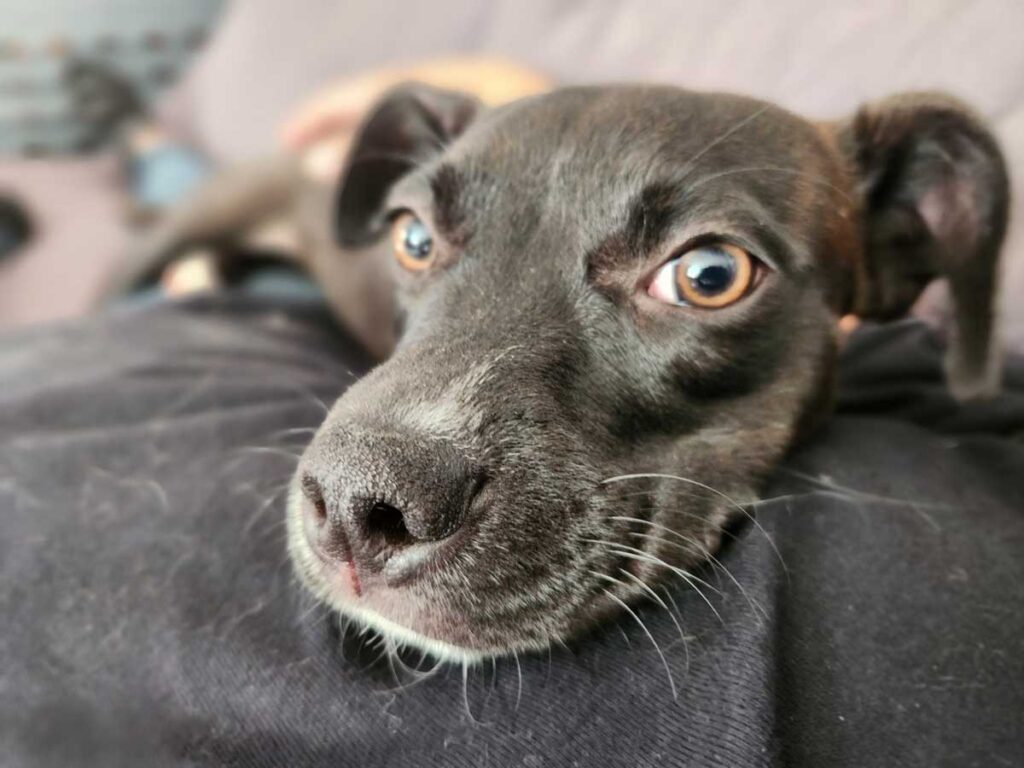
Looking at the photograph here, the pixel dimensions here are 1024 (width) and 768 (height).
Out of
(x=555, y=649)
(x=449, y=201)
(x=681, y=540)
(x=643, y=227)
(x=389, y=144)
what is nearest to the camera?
(x=555, y=649)

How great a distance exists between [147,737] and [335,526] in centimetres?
35

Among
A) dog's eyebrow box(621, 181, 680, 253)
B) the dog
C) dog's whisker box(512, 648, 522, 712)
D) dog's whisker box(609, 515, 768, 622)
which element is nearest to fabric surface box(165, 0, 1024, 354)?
the dog

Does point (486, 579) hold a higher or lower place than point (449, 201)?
lower

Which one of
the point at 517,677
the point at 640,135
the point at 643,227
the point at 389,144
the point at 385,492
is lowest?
the point at 517,677

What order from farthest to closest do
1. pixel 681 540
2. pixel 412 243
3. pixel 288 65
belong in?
pixel 288 65, pixel 412 243, pixel 681 540

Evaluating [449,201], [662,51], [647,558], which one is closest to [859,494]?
[647,558]

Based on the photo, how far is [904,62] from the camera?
6.61 feet

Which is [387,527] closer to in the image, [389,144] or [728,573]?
[728,573]

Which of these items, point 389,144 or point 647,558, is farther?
point 389,144

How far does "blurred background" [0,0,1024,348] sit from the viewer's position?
6.54 feet

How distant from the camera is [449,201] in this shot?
139 centimetres

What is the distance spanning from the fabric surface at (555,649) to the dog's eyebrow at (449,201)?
1.63 ft

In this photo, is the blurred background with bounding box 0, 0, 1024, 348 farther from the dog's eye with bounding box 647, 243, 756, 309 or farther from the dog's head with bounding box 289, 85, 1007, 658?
the dog's eye with bounding box 647, 243, 756, 309

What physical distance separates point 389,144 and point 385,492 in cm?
138
